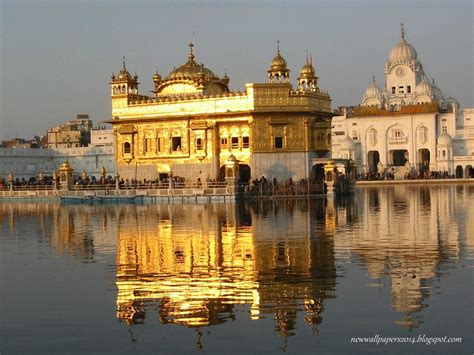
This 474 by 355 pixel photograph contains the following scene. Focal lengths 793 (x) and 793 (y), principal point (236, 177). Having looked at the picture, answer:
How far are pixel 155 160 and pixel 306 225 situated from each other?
26797 mm

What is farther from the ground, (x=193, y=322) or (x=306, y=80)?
(x=306, y=80)

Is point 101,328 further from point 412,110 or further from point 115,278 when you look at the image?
point 412,110

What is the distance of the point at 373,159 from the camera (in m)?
89.3

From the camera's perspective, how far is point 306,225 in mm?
22078

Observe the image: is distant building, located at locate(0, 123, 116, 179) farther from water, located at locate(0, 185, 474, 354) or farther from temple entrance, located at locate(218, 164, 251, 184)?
water, located at locate(0, 185, 474, 354)

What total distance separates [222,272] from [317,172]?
32.7 metres

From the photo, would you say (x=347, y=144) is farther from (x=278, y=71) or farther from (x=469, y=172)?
(x=278, y=71)

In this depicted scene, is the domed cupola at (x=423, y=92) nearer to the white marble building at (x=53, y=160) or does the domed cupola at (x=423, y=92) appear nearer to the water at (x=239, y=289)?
the white marble building at (x=53, y=160)

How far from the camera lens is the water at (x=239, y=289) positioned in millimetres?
8555

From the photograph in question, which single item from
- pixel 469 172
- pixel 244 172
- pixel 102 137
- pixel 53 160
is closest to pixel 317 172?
pixel 244 172

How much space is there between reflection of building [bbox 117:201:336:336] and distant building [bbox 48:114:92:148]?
87.9 m

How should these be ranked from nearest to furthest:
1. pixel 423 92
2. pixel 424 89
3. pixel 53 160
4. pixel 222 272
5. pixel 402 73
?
1. pixel 222 272
2. pixel 53 160
3. pixel 423 92
4. pixel 424 89
5. pixel 402 73

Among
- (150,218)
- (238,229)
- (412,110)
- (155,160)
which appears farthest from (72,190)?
(412,110)

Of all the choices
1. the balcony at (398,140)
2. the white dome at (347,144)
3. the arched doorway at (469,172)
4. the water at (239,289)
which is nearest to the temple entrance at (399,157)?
the balcony at (398,140)
